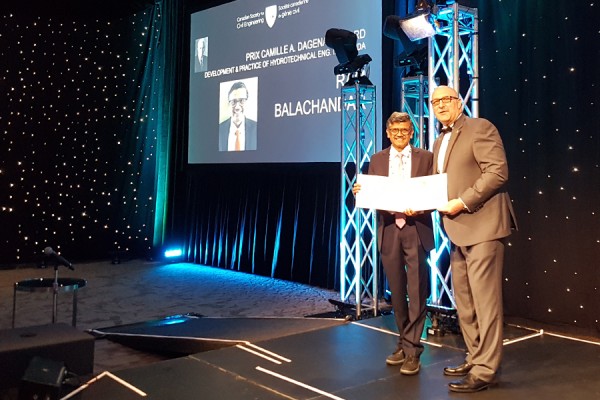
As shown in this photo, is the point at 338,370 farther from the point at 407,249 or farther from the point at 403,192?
the point at 403,192

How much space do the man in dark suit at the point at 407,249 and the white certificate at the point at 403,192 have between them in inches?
3.7

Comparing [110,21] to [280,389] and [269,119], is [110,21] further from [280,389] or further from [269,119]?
[280,389]

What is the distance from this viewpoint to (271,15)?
20.9ft

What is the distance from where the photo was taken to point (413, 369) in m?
2.65

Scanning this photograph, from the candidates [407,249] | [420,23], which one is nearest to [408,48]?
[420,23]

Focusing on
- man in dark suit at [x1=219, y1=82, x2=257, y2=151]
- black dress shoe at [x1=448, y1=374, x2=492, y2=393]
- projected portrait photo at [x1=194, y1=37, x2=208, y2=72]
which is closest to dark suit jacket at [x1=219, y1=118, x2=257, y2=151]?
man in dark suit at [x1=219, y1=82, x2=257, y2=151]

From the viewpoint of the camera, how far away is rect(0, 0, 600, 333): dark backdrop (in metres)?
3.90

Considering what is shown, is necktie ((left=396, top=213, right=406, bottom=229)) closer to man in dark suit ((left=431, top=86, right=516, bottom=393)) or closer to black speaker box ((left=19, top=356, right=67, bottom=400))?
man in dark suit ((left=431, top=86, right=516, bottom=393))

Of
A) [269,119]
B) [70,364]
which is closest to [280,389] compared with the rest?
[70,364]

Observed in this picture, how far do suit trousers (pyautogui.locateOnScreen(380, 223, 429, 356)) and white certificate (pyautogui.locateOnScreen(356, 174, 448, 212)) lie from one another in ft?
0.52

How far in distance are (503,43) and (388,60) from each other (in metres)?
1.14

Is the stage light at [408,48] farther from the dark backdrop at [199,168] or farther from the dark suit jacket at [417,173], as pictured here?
the dark suit jacket at [417,173]

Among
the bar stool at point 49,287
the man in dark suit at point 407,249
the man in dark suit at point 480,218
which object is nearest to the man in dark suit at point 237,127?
the bar stool at point 49,287

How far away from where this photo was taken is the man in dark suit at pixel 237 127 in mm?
6609
